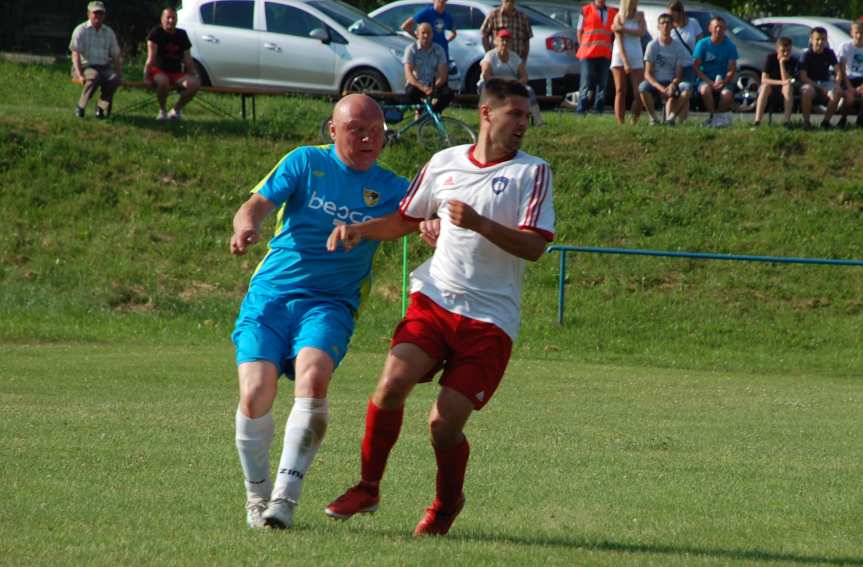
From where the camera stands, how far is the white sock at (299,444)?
20.4 ft

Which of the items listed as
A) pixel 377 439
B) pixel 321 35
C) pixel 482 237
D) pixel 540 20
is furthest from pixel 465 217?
pixel 540 20

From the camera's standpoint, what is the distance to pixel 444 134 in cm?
→ 2247

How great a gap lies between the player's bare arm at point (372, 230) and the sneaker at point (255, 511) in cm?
120

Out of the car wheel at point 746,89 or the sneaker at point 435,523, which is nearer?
the sneaker at point 435,523

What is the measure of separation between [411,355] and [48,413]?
5.15 metres

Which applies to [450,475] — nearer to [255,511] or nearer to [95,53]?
[255,511]

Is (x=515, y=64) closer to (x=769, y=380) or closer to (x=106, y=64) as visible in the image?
(x=106, y=64)

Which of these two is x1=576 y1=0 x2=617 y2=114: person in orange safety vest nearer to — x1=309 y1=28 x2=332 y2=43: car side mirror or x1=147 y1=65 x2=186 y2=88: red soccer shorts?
x1=309 y1=28 x2=332 y2=43: car side mirror

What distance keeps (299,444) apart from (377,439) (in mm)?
384

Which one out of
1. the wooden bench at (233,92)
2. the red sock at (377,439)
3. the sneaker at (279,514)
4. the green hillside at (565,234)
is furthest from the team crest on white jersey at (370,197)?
the wooden bench at (233,92)

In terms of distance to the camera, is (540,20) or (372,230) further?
(540,20)

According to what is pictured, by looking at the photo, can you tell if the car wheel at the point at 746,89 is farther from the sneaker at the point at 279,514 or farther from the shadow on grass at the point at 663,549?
the sneaker at the point at 279,514

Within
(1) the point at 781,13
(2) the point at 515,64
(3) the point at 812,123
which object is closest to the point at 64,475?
(2) the point at 515,64

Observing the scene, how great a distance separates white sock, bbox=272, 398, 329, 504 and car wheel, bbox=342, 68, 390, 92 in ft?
60.2
